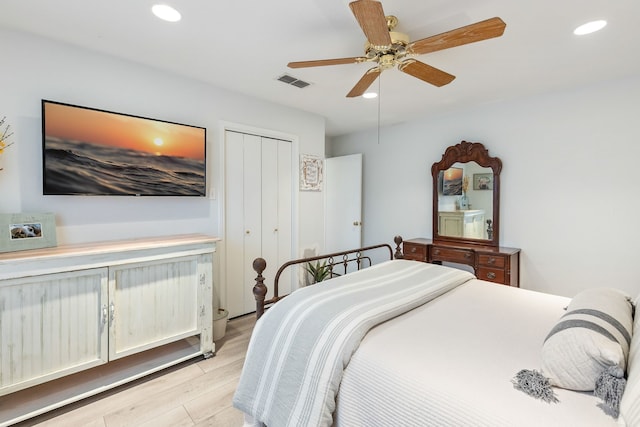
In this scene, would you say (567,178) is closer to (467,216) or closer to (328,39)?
(467,216)

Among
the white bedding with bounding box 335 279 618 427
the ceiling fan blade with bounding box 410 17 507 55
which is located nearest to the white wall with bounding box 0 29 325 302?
the ceiling fan blade with bounding box 410 17 507 55

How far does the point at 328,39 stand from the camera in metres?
2.04

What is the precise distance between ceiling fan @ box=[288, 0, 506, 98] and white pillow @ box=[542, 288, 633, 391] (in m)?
1.33

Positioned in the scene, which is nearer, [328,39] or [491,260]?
[328,39]

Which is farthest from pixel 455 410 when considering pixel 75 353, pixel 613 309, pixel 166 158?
pixel 166 158

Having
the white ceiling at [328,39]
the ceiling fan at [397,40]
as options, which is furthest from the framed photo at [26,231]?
the ceiling fan at [397,40]

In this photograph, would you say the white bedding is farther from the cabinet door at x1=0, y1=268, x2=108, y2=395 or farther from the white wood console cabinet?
the cabinet door at x1=0, y1=268, x2=108, y2=395

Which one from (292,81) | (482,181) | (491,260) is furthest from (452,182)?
(292,81)

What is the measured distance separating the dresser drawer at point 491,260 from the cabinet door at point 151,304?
9.38 ft

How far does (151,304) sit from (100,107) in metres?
1.56

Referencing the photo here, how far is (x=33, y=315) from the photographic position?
5.57 feet

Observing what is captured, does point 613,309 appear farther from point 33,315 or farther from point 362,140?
point 362,140

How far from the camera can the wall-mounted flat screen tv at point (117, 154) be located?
2033mm

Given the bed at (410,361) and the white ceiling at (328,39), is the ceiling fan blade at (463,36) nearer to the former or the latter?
the white ceiling at (328,39)
